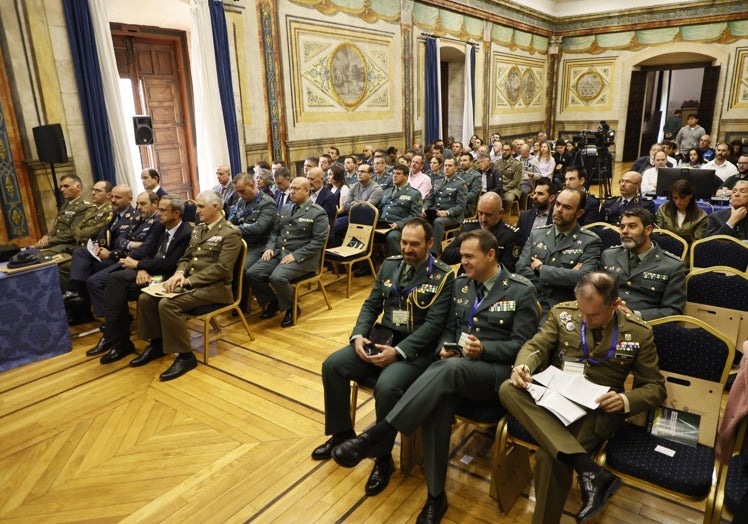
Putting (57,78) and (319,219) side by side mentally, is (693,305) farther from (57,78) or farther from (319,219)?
(57,78)

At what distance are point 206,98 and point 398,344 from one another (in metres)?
5.41

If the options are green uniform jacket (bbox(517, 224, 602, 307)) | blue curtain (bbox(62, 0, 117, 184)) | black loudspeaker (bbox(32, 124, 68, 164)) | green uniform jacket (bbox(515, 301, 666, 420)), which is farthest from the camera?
blue curtain (bbox(62, 0, 117, 184))

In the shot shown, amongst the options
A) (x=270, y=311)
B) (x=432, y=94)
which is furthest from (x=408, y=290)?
(x=432, y=94)

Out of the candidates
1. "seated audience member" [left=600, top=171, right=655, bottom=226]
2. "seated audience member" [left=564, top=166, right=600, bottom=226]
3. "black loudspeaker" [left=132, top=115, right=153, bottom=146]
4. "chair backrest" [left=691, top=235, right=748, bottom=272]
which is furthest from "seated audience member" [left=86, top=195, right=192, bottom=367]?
"chair backrest" [left=691, top=235, right=748, bottom=272]

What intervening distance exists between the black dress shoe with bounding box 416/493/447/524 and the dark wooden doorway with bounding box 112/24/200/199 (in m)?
6.93

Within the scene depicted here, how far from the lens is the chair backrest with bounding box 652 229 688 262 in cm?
342

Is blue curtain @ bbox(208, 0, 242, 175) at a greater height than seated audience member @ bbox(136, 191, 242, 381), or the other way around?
blue curtain @ bbox(208, 0, 242, 175)

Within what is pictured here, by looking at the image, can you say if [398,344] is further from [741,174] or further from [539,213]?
[741,174]

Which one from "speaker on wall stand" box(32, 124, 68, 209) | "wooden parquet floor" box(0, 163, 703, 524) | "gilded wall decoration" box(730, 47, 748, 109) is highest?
"gilded wall decoration" box(730, 47, 748, 109)

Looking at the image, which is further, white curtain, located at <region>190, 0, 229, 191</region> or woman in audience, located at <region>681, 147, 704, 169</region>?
woman in audience, located at <region>681, 147, 704, 169</region>

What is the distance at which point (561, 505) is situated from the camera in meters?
1.99

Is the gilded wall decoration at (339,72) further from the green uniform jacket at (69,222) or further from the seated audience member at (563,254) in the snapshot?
the seated audience member at (563,254)

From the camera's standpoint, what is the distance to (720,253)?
3.38 meters

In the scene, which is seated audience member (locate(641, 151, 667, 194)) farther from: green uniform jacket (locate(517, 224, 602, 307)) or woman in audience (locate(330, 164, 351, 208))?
woman in audience (locate(330, 164, 351, 208))
